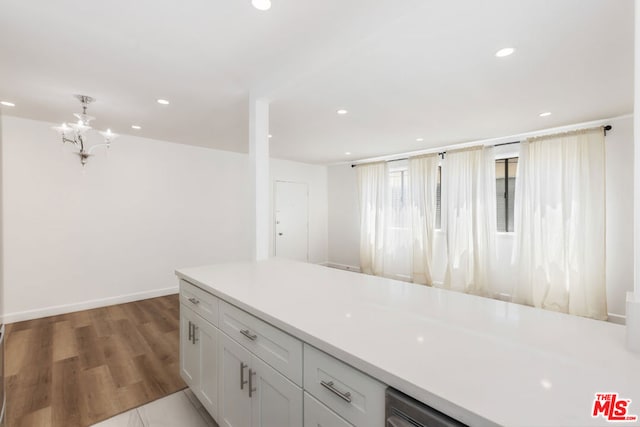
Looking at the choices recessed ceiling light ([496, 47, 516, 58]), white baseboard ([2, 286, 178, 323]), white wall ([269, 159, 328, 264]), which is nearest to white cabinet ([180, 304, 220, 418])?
recessed ceiling light ([496, 47, 516, 58])

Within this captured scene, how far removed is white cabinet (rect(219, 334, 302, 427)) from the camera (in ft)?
3.70

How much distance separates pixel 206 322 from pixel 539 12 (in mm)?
2603

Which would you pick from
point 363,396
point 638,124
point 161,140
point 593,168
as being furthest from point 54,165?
point 593,168

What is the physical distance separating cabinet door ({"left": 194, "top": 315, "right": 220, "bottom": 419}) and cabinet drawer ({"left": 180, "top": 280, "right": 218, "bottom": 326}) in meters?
0.05

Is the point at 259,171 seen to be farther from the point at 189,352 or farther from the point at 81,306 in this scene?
the point at 81,306

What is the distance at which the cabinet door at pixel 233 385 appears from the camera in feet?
4.51

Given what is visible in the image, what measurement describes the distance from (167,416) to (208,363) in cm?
59

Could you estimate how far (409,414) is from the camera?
73 centimetres

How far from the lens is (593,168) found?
3334mm

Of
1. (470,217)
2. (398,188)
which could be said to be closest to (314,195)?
(398,188)

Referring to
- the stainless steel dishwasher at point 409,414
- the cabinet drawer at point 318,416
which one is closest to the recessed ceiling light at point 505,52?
the stainless steel dishwasher at point 409,414

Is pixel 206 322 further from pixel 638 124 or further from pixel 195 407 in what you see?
pixel 638 124

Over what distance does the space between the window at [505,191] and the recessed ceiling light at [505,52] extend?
281 cm

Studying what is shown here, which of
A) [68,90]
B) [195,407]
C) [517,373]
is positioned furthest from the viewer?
[68,90]
